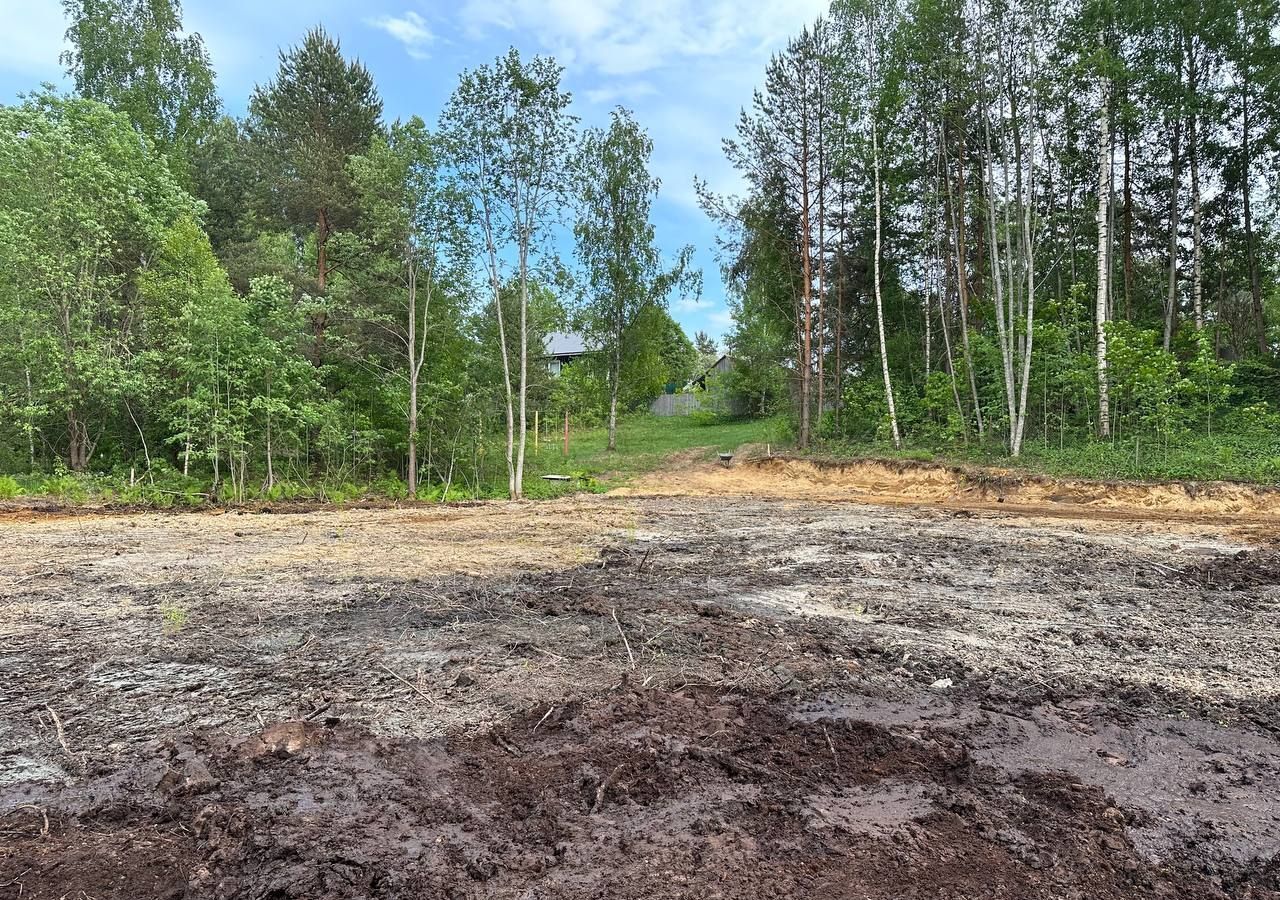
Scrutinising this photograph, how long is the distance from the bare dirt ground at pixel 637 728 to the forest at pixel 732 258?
23.7ft

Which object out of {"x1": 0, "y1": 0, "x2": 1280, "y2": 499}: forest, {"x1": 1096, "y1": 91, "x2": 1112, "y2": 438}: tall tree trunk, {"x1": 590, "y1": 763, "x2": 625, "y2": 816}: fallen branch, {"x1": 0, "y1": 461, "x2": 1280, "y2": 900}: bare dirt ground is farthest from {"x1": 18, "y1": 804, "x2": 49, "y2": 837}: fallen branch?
{"x1": 1096, "y1": 91, "x2": 1112, "y2": 438}: tall tree trunk

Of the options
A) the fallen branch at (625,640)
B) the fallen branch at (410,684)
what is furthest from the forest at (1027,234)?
the fallen branch at (410,684)

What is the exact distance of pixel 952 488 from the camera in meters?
13.8

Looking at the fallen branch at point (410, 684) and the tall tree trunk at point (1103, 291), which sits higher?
the tall tree trunk at point (1103, 291)

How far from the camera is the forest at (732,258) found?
40.1 ft

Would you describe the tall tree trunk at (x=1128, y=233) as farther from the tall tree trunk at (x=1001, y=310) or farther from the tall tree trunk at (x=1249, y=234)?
the tall tree trunk at (x=1001, y=310)

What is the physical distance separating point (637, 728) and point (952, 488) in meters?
12.7

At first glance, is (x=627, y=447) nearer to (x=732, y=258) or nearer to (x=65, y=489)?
(x=732, y=258)

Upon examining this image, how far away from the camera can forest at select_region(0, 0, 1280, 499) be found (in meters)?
12.2

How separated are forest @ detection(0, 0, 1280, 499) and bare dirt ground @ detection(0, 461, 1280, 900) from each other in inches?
284

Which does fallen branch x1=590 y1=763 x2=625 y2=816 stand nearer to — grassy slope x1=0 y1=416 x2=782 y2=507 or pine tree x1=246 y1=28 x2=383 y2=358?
grassy slope x1=0 y1=416 x2=782 y2=507

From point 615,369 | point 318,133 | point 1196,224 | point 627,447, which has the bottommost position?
point 627,447

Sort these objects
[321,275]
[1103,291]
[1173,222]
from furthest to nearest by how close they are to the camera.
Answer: [1173,222] < [321,275] < [1103,291]

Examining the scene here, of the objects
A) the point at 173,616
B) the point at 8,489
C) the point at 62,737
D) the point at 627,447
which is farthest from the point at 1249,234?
the point at 8,489
